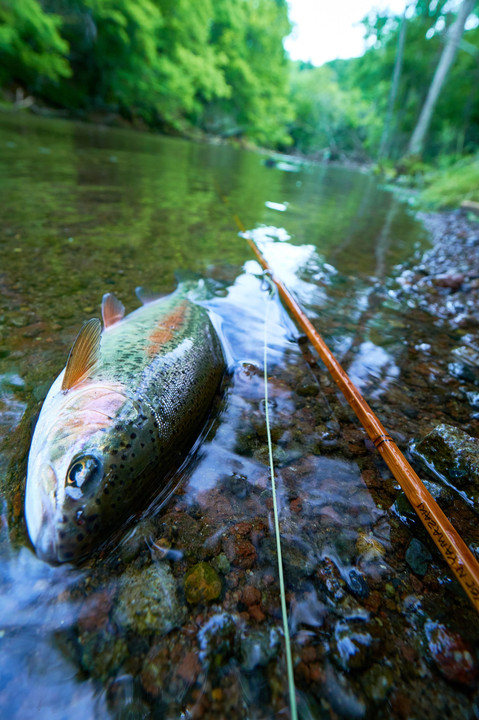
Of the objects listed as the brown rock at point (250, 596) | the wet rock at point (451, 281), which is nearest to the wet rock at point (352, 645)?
the brown rock at point (250, 596)

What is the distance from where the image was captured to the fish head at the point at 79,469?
1444mm

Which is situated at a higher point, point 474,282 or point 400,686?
point 474,282

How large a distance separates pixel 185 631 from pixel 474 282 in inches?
230

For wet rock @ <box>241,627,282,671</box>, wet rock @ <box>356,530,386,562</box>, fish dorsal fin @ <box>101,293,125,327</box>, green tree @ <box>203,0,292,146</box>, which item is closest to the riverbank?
wet rock @ <box>356,530,386,562</box>

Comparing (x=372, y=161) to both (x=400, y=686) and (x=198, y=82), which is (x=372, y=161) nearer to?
(x=198, y=82)

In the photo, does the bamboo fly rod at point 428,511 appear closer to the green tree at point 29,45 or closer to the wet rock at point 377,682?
the wet rock at point 377,682

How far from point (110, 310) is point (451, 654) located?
9.69ft

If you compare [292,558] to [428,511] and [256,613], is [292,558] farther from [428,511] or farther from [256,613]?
[428,511]

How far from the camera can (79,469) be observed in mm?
1562

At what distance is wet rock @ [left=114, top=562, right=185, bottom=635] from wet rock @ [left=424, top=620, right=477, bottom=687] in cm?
102

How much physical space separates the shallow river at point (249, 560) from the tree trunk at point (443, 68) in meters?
29.5

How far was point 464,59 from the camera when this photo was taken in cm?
Answer: 3166

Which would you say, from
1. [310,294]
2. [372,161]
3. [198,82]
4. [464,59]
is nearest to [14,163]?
[310,294]

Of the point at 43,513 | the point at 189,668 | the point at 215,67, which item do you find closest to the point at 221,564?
the point at 189,668
